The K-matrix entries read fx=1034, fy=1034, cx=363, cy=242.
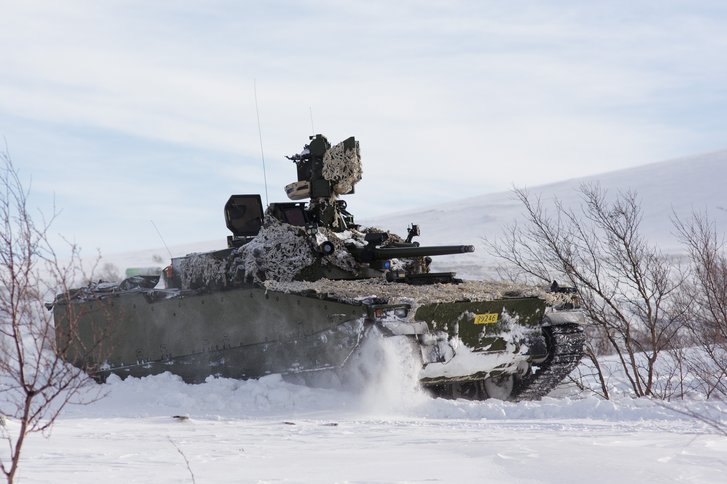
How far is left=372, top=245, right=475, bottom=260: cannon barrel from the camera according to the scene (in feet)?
39.3

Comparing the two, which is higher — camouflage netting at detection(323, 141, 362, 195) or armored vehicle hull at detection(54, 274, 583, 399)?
camouflage netting at detection(323, 141, 362, 195)

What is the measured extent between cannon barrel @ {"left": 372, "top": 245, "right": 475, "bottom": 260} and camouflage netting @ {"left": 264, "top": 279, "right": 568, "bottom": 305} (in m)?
0.40

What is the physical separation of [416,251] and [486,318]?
4.30 feet

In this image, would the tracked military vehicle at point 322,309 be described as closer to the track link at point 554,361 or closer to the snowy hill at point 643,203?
the track link at point 554,361

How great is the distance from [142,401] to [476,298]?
389 cm

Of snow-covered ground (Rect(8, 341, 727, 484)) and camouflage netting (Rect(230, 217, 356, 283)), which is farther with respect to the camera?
camouflage netting (Rect(230, 217, 356, 283))

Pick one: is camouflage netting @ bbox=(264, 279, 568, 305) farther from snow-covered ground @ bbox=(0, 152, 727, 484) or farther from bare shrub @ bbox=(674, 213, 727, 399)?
bare shrub @ bbox=(674, 213, 727, 399)

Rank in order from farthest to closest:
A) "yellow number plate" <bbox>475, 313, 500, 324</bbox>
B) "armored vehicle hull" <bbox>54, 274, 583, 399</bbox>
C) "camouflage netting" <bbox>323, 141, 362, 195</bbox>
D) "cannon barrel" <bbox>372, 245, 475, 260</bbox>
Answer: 1. "camouflage netting" <bbox>323, 141, 362, 195</bbox>
2. "cannon barrel" <bbox>372, 245, 475, 260</bbox>
3. "yellow number plate" <bbox>475, 313, 500, 324</bbox>
4. "armored vehicle hull" <bbox>54, 274, 583, 399</bbox>

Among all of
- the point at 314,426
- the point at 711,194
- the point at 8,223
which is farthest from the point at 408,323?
→ the point at 711,194

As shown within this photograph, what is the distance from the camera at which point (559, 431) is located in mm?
8297

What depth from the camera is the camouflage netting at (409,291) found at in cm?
1089

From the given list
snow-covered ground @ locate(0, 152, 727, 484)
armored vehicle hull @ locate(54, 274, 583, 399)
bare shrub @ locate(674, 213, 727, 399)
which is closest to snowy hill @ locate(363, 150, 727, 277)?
bare shrub @ locate(674, 213, 727, 399)

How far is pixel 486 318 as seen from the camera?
11477 millimetres

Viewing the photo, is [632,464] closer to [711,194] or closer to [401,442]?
[401,442]
